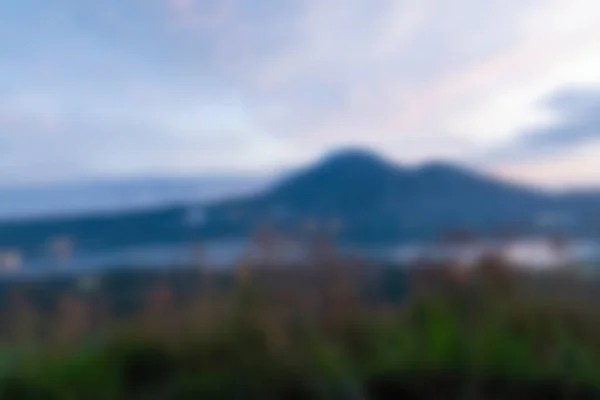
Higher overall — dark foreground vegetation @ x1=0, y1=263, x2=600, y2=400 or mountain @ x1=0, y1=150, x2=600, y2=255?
mountain @ x1=0, y1=150, x2=600, y2=255

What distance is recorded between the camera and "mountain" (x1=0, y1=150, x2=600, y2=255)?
606cm

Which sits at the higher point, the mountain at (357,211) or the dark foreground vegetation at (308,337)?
the mountain at (357,211)

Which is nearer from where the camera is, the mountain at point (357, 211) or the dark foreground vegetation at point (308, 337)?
the dark foreground vegetation at point (308, 337)

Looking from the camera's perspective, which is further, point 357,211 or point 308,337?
point 357,211

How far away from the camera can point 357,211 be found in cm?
704

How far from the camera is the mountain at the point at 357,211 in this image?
6.06 meters

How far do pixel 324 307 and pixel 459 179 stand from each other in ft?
6.13

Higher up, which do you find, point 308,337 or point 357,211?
point 357,211

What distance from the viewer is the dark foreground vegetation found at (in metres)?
4.64

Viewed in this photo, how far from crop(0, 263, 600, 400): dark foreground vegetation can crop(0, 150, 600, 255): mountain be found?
1.39 ft

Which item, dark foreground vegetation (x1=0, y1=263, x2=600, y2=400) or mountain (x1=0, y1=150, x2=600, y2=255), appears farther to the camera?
mountain (x1=0, y1=150, x2=600, y2=255)

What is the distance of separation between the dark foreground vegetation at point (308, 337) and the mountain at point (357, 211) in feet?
1.39

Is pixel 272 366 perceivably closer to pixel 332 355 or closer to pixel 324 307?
pixel 332 355

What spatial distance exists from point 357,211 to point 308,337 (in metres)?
2.16
